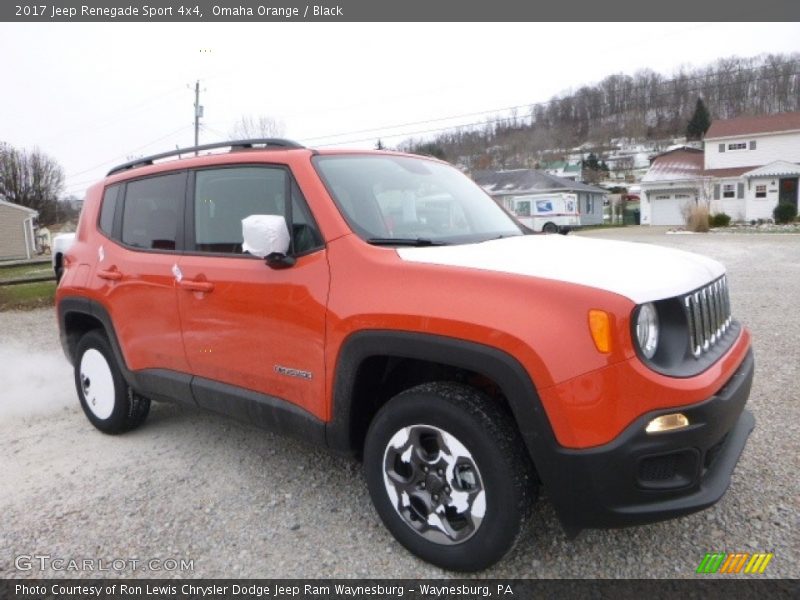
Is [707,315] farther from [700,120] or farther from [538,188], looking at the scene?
[700,120]

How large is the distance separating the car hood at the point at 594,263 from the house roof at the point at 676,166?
43.5 meters

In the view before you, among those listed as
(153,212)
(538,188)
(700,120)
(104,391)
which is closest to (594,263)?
(153,212)

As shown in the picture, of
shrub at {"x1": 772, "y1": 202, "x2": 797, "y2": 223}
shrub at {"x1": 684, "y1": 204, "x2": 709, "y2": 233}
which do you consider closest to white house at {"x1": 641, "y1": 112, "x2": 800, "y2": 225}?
shrub at {"x1": 772, "y1": 202, "x2": 797, "y2": 223}

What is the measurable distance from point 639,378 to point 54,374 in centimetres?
627

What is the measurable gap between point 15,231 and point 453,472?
52.3 m

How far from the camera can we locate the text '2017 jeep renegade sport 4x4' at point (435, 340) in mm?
2178

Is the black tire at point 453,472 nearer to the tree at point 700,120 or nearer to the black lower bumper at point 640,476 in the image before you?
the black lower bumper at point 640,476

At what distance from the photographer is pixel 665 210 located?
42781 millimetres

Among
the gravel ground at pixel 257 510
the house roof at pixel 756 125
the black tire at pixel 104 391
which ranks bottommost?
the gravel ground at pixel 257 510

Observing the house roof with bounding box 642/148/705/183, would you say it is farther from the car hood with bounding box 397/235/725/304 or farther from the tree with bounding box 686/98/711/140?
the car hood with bounding box 397/235/725/304

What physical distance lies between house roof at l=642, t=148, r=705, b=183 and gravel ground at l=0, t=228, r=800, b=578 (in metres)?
42.2

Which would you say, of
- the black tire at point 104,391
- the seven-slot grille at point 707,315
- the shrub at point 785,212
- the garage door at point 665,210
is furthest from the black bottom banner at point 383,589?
the garage door at point 665,210

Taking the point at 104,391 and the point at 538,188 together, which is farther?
the point at 538,188

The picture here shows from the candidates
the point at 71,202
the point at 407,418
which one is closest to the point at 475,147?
the point at 71,202
